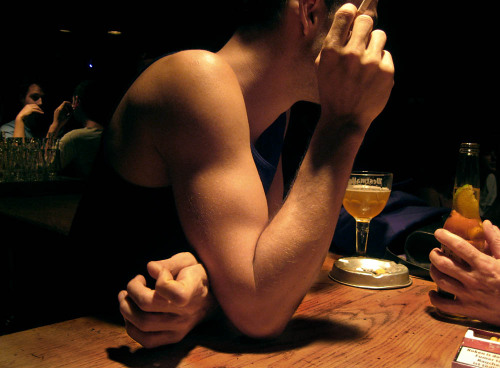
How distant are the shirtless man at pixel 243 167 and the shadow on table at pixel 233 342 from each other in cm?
2

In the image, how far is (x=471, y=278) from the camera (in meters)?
0.90

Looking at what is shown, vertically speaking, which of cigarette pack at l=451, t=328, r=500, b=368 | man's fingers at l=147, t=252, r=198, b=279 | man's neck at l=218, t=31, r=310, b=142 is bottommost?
cigarette pack at l=451, t=328, r=500, b=368

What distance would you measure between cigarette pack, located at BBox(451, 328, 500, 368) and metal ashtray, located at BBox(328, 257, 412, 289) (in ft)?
1.25

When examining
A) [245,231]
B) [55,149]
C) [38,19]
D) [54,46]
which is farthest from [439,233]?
[54,46]

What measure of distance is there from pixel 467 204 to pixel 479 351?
35 cm

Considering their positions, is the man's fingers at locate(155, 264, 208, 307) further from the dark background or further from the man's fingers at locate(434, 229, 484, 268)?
the dark background

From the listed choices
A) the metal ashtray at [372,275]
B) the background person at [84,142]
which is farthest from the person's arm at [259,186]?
the background person at [84,142]

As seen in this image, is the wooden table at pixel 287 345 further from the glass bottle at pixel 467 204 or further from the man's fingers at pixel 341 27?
the man's fingers at pixel 341 27

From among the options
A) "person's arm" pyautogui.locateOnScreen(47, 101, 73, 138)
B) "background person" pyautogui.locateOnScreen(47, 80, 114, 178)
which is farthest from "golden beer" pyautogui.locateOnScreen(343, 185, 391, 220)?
"person's arm" pyautogui.locateOnScreen(47, 101, 73, 138)

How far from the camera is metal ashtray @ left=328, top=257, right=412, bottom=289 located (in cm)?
116

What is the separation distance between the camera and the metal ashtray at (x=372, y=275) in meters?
1.16

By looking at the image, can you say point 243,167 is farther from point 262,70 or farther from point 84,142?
point 84,142

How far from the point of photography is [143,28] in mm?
6605

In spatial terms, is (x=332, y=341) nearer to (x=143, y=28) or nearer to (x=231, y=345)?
(x=231, y=345)
